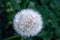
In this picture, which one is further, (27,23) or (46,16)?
(46,16)

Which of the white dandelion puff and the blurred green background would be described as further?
the blurred green background

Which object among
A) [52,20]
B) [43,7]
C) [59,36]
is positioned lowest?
[59,36]

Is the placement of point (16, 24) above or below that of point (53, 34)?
above

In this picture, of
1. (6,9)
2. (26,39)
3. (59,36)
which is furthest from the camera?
(6,9)

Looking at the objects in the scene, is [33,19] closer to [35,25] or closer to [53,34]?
[35,25]

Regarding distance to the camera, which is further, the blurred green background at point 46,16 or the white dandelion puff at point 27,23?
the blurred green background at point 46,16

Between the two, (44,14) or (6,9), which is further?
(6,9)

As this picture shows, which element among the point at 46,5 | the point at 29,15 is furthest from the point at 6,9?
the point at 29,15

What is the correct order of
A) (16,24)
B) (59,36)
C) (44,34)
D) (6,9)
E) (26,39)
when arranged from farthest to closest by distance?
(6,9)
(59,36)
(44,34)
(26,39)
(16,24)
